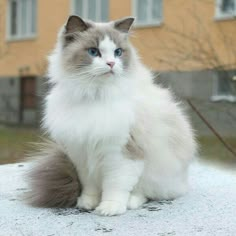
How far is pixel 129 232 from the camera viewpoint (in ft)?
4.20

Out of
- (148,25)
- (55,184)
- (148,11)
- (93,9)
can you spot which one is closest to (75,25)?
(55,184)

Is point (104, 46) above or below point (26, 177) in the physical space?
above

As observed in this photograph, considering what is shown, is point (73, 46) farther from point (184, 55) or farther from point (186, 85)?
point (186, 85)

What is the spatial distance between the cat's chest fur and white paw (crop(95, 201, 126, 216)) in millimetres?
194

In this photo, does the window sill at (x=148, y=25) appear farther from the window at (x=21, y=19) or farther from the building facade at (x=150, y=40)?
the window at (x=21, y=19)

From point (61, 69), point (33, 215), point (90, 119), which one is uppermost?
point (61, 69)

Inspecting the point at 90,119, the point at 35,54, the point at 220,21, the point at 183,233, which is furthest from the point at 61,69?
the point at 35,54

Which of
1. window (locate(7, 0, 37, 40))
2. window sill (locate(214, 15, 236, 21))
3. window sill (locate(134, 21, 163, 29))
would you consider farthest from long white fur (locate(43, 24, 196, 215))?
window (locate(7, 0, 37, 40))

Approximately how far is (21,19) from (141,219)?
365 inches

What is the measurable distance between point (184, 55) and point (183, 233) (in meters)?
5.01

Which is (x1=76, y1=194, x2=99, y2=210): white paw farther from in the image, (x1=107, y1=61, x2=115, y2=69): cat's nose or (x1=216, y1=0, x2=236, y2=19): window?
(x1=216, y1=0, x2=236, y2=19): window

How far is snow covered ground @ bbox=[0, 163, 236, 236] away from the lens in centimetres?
129

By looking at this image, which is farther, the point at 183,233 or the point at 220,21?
the point at 220,21

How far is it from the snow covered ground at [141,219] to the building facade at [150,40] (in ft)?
10.5
